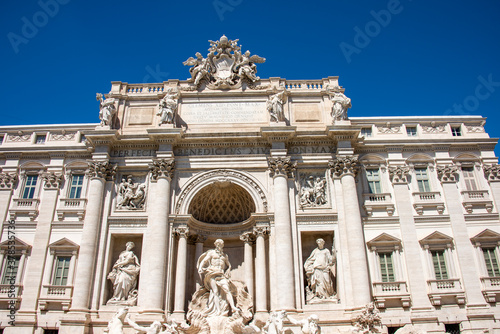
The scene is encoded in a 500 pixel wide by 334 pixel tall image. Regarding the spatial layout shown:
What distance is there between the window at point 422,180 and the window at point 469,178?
7.40 feet

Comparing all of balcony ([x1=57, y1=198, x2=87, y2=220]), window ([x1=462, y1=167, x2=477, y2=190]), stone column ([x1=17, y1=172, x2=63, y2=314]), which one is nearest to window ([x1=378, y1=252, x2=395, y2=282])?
window ([x1=462, y1=167, x2=477, y2=190])

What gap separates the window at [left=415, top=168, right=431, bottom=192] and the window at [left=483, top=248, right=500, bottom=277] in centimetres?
451

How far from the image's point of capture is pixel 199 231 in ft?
83.8

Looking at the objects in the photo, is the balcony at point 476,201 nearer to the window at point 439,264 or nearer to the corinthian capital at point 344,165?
the window at point 439,264

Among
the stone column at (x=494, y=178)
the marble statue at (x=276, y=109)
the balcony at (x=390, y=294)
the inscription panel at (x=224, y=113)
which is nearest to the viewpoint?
the balcony at (x=390, y=294)

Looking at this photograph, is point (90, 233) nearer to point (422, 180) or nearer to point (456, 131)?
point (422, 180)

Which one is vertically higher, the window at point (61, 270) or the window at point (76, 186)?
the window at point (76, 186)

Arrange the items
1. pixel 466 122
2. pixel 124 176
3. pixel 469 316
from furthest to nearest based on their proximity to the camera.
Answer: pixel 466 122
pixel 124 176
pixel 469 316

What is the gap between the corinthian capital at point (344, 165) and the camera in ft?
81.2

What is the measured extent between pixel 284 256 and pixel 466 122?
14.8 m

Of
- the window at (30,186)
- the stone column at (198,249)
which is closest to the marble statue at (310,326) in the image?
the stone column at (198,249)

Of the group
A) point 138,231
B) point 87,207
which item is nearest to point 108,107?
point 87,207

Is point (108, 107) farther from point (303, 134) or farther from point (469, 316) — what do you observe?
point (469, 316)

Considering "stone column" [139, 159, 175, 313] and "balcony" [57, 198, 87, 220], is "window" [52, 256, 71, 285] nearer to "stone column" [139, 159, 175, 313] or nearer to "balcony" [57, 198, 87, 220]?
"balcony" [57, 198, 87, 220]
